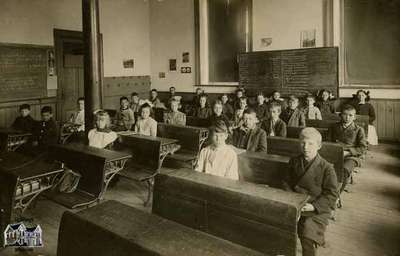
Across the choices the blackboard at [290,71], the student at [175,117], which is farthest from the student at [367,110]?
the student at [175,117]

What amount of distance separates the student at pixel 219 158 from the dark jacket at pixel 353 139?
196cm

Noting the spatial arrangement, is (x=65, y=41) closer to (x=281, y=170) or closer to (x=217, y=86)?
(x=217, y=86)

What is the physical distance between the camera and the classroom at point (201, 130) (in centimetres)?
222

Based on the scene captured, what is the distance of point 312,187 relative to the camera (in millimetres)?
2600

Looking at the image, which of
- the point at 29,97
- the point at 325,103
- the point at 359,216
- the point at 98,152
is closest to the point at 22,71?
the point at 29,97

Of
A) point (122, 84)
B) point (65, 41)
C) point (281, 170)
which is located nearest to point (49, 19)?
point (65, 41)

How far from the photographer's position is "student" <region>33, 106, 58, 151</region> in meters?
5.57

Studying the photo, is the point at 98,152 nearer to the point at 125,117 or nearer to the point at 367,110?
the point at 125,117

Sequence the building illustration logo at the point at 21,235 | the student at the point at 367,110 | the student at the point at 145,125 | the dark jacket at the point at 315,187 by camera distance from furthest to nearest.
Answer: the student at the point at 367,110
the student at the point at 145,125
the building illustration logo at the point at 21,235
the dark jacket at the point at 315,187

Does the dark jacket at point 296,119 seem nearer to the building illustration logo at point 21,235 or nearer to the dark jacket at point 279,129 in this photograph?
the dark jacket at point 279,129

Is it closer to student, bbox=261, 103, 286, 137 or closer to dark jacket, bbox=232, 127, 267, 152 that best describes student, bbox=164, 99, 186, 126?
student, bbox=261, 103, 286, 137

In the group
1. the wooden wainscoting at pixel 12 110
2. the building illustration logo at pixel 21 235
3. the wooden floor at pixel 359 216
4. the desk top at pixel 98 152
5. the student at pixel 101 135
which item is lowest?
the wooden floor at pixel 359 216

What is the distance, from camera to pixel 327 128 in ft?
17.1

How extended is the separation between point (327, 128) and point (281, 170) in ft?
8.00
